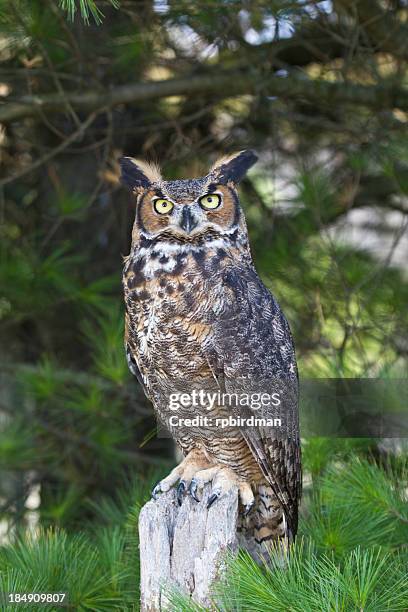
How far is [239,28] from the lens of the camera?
2.45m

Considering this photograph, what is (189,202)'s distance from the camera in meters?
1.57

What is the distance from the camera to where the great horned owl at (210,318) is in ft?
5.28

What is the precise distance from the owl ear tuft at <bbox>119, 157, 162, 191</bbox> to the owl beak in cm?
15

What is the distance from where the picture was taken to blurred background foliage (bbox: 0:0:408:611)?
6.35 ft

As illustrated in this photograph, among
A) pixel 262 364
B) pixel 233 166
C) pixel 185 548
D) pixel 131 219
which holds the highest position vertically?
pixel 131 219

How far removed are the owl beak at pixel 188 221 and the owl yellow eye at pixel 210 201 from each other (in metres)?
0.03

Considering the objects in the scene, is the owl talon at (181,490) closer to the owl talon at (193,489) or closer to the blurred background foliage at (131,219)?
the owl talon at (193,489)

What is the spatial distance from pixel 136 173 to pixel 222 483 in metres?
0.71

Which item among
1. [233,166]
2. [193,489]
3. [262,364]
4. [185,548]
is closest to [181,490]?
[193,489]

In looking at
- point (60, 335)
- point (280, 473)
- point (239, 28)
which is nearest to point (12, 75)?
point (239, 28)

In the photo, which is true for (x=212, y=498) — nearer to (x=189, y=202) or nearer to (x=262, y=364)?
(x=262, y=364)

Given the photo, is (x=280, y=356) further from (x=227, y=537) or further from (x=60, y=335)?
(x=60, y=335)

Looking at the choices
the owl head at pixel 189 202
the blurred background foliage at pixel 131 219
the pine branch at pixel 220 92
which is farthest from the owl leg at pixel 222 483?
the pine branch at pixel 220 92

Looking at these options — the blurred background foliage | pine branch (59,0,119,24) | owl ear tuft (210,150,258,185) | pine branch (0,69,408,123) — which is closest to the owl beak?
owl ear tuft (210,150,258,185)
